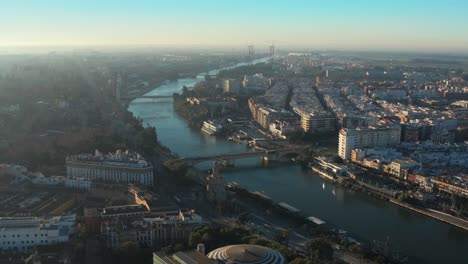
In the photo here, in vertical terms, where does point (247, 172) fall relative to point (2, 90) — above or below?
below

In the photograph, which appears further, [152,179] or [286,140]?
[286,140]

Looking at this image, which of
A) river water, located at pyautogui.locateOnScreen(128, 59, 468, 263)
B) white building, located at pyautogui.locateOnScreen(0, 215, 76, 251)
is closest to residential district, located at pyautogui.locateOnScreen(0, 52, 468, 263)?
white building, located at pyautogui.locateOnScreen(0, 215, 76, 251)

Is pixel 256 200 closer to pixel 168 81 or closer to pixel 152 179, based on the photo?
pixel 152 179

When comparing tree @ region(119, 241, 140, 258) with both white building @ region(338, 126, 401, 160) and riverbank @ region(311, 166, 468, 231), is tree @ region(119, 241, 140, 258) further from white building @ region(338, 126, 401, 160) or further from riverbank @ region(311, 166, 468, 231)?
white building @ region(338, 126, 401, 160)

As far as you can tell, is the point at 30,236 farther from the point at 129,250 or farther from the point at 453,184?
the point at 453,184

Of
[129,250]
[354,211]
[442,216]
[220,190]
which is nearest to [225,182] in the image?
[220,190]

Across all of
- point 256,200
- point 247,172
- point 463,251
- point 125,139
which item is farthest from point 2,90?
point 463,251

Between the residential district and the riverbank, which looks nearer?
the residential district
